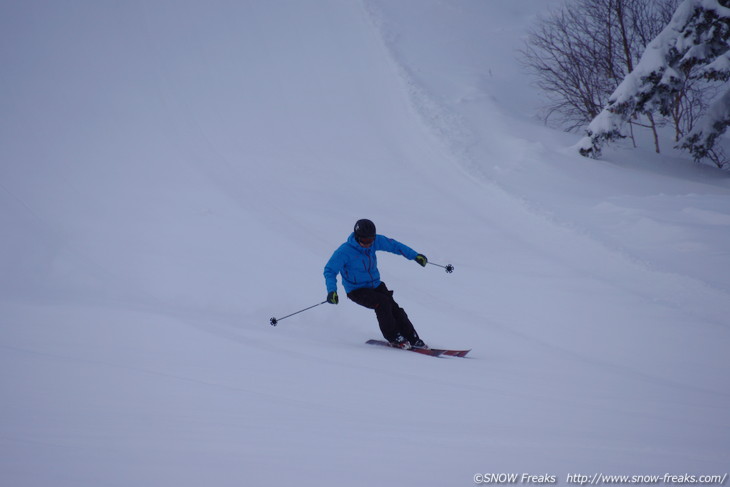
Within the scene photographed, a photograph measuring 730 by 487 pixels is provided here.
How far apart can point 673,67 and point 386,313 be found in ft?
32.7

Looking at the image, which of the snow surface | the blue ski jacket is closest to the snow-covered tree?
the snow surface

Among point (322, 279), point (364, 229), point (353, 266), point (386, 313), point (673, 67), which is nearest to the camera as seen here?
point (364, 229)

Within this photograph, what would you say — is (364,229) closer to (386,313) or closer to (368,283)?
(368,283)

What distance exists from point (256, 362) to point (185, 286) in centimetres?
330

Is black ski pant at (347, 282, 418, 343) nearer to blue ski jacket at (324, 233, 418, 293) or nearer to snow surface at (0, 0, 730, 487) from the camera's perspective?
blue ski jacket at (324, 233, 418, 293)

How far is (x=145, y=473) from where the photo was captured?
2.29 meters

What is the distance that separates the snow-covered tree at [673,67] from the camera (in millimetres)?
10523

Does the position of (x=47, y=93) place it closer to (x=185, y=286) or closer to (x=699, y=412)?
(x=185, y=286)

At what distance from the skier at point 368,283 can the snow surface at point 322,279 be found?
0.50m

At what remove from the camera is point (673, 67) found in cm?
1121

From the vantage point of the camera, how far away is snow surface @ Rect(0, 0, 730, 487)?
2699 mm

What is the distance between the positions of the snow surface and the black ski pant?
1.58 feet

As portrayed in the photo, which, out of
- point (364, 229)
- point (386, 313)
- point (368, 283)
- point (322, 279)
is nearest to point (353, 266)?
point (368, 283)

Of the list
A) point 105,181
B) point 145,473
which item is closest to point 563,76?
point 105,181
